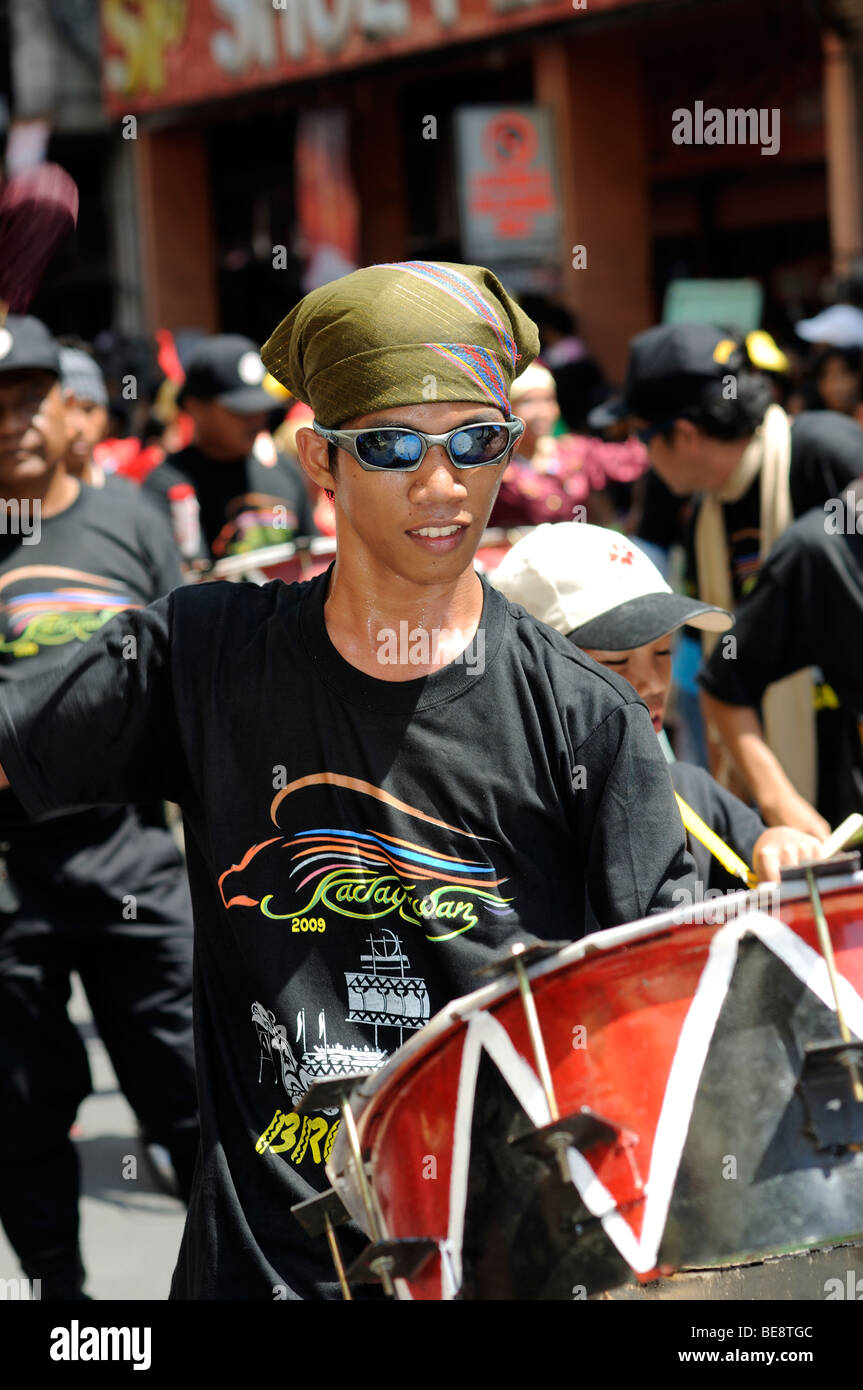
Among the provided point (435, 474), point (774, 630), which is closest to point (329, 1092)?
point (435, 474)

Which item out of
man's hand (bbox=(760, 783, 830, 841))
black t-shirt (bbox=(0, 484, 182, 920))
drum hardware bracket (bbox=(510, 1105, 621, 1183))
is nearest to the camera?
drum hardware bracket (bbox=(510, 1105, 621, 1183))

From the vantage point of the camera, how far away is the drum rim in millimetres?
1979

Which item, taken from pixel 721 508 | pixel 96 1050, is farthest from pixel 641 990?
pixel 96 1050

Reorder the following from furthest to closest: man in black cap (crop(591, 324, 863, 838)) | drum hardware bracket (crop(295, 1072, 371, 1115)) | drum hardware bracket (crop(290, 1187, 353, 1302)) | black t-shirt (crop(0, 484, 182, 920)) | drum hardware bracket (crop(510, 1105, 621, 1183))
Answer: man in black cap (crop(591, 324, 863, 838)) < black t-shirt (crop(0, 484, 182, 920)) < drum hardware bracket (crop(290, 1187, 353, 1302)) < drum hardware bracket (crop(295, 1072, 371, 1115)) < drum hardware bracket (crop(510, 1105, 621, 1183))

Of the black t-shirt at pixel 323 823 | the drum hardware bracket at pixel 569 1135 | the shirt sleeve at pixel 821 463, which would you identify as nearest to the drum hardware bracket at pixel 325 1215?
the black t-shirt at pixel 323 823

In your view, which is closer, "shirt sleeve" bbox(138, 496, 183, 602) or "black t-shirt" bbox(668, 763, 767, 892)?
"black t-shirt" bbox(668, 763, 767, 892)

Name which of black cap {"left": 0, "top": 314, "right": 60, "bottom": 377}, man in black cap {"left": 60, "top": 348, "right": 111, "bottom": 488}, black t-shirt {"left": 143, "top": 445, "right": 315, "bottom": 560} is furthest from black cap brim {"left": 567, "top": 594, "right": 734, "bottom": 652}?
black t-shirt {"left": 143, "top": 445, "right": 315, "bottom": 560}

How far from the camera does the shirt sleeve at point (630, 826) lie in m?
2.22

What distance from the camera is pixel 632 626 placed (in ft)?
9.86

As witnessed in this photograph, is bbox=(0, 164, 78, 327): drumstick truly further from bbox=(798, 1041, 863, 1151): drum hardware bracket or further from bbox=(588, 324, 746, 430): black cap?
bbox=(798, 1041, 863, 1151): drum hardware bracket

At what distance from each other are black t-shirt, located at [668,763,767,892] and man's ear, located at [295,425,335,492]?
1002 mm

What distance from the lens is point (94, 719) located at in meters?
2.38

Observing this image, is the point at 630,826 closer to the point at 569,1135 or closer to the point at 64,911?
the point at 569,1135

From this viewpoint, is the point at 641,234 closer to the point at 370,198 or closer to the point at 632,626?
the point at 370,198
